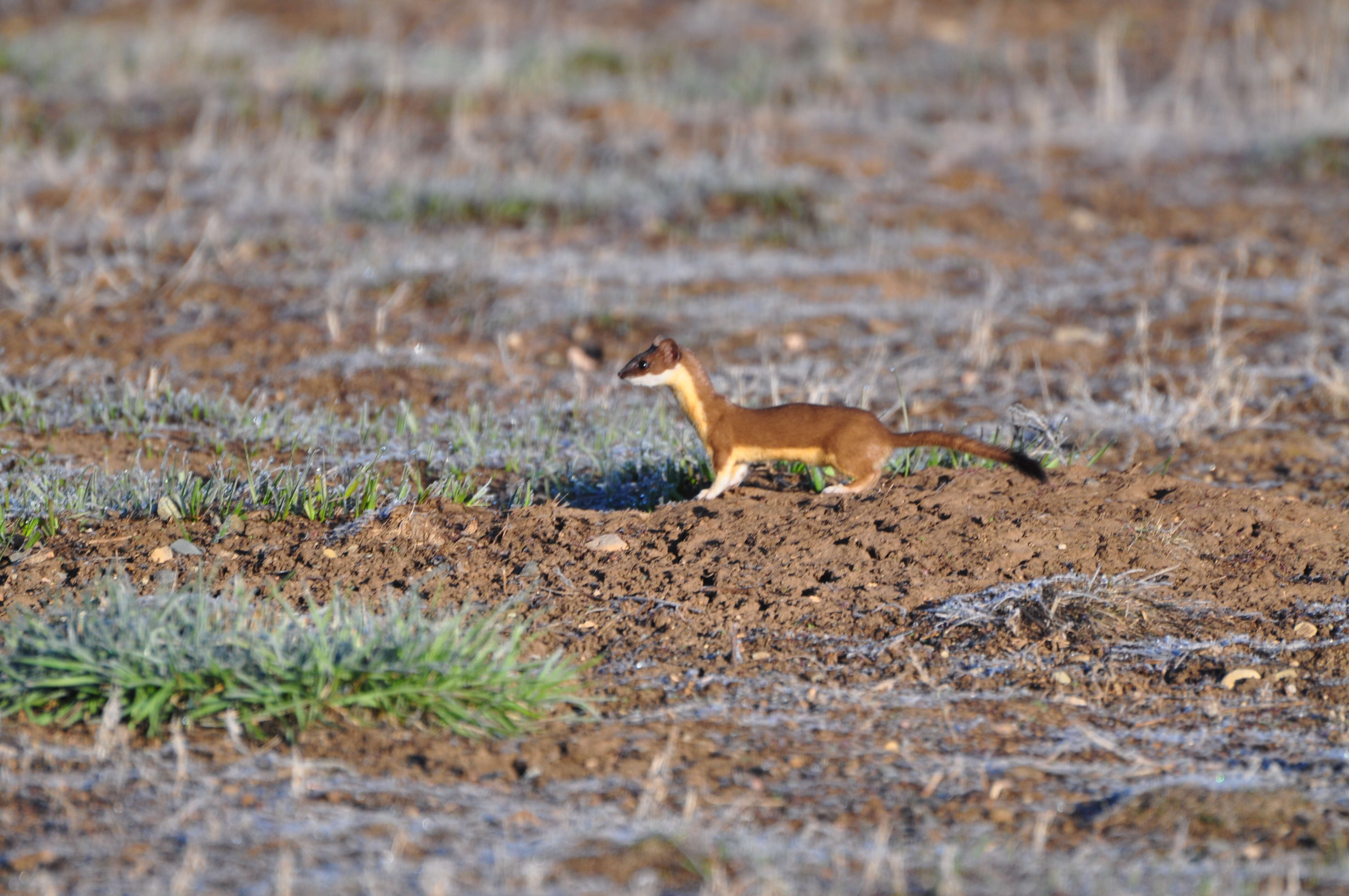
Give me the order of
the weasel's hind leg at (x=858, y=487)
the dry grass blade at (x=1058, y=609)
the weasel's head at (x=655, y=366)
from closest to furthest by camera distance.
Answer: the dry grass blade at (x=1058, y=609), the weasel's head at (x=655, y=366), the weasel's hind leg at (x=858, y=487)

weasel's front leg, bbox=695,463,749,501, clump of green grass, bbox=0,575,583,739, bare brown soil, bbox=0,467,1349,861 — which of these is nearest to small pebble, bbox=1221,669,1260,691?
bare brown soil, bbox=0,467,1349,861

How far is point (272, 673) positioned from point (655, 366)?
164cm

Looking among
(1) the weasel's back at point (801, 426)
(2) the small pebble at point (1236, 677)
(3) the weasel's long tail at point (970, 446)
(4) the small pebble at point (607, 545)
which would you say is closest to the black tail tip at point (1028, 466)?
(3) the weasel's long tail at point (970, 446)

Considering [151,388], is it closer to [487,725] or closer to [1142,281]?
[487,725]

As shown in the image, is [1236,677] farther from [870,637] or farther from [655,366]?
[655,366]

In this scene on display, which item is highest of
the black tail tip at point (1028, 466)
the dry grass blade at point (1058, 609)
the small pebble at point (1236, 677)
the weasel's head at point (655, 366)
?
the weasel's head at point (655, 366)

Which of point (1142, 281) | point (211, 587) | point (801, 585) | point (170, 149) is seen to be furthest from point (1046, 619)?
point (170, 149)

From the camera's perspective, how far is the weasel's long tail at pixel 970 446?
184 inches

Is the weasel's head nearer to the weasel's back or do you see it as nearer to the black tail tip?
the weasel's back

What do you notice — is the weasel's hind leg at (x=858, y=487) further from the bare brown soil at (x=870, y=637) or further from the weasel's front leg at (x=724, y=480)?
the weasel's front leg at (x=724, y=480)

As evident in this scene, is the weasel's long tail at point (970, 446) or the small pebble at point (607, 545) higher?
the weasel's long tail at point (970, 446)

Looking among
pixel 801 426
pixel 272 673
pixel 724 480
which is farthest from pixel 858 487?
pixel 272 673

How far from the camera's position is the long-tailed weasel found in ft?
15.7

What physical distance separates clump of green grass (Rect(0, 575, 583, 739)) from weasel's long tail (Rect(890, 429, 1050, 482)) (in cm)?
152
